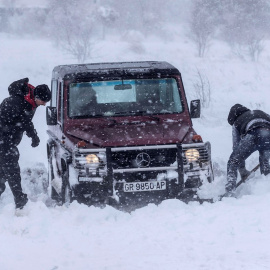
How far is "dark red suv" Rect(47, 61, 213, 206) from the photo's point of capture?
6.43m

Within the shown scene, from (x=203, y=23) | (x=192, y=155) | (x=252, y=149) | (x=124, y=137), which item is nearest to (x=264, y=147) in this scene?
(x=252, y=149)

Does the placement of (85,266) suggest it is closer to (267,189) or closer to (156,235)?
(156,235)

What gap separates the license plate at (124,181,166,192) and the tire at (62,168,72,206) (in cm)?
73

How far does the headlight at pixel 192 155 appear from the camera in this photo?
659 centimetres

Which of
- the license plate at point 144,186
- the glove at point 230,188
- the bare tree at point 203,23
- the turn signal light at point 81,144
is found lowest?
the glove at point 230,188

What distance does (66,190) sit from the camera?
6793 millimetres

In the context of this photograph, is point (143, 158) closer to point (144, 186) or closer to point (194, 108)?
point (144, 186)

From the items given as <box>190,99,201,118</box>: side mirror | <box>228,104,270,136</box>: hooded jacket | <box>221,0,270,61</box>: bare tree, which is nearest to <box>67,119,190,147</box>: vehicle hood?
<box>190,99,201,118</box>: side mirror

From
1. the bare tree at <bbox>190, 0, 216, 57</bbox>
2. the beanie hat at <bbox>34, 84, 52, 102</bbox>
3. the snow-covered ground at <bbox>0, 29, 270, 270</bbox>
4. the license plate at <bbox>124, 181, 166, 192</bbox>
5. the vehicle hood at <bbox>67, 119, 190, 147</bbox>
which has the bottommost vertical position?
the snow-covered ground at <bbox>0, 29, 270, 270</bbox>

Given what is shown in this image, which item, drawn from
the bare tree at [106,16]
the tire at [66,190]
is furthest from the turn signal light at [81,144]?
the bare tree at [106,16]

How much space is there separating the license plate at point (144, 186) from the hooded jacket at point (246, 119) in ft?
5.40

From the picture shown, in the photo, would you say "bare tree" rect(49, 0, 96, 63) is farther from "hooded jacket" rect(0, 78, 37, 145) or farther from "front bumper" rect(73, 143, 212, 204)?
"front bumper" rect(73, 143, 212, 204)

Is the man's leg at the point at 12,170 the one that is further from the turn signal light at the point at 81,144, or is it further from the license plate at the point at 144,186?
the license plate at the point at 144,186

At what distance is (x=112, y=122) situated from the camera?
287 inches
